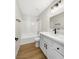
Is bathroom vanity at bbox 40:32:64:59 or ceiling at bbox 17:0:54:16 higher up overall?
ceiling at bbox 17:0:54:16

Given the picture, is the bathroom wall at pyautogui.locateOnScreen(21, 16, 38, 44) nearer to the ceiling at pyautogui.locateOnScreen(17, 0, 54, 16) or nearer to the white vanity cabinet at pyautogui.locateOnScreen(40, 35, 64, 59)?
the ceiling at pyautogui.locateOnScreen(17, 0, 54, 16)

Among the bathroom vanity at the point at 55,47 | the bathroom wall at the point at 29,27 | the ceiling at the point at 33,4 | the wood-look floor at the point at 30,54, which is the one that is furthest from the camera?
the bathroom wall at the point at 29,27

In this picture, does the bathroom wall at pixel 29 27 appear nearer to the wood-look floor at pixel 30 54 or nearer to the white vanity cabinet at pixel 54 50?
the wood-look floor at pixel 30 54

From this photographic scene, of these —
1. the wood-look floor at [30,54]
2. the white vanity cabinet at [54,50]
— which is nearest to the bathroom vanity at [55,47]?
the white vanity cabinet at [54,50]

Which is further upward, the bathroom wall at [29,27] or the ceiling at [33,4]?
the ceiling at [33,4]

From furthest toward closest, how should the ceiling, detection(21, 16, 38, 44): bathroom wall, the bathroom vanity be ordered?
1. detection(21, 16, 38, 44): bathroom wall
2. the ceiling
3. the bathroom vanity

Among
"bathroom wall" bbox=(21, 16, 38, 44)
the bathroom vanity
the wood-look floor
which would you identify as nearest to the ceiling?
the bathroom vanity
